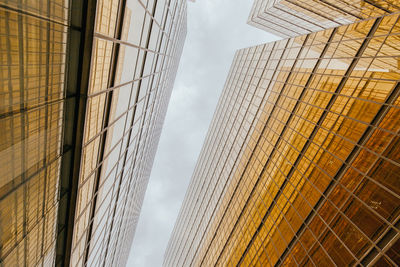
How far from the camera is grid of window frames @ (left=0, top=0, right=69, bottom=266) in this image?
5.03 meters

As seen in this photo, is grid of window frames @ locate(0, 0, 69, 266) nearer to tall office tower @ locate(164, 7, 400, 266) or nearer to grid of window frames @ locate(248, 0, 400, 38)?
tall office tower @ locate(164, 7, 400, 266)

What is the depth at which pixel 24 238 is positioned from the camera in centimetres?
698

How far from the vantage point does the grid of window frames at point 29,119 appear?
5027 mm

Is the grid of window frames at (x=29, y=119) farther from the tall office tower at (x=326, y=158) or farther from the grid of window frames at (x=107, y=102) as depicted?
the tall office tower at (x=326, y=158)

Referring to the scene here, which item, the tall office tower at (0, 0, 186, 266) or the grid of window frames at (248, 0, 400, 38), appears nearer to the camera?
the tall office tower at (0, 0, 186, 266)

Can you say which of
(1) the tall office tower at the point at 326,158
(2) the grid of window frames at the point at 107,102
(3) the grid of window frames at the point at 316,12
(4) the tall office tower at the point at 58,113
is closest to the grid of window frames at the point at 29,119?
(4) the tall office tower at the point at 58,113

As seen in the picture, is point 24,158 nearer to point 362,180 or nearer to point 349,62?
point 362,180

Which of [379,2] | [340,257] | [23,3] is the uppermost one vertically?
[379,2]

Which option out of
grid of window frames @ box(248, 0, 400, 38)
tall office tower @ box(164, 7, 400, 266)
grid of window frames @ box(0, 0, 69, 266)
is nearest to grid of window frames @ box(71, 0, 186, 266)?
grid of window frames @ box(0, 0, 69, 266)

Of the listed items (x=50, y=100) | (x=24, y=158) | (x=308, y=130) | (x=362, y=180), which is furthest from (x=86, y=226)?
(x=308, y=130)

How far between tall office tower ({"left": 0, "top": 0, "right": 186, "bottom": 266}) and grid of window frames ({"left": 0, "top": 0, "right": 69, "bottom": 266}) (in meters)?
0.03

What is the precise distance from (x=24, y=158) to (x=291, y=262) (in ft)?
58.5

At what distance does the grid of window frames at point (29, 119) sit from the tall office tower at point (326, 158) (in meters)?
14.4

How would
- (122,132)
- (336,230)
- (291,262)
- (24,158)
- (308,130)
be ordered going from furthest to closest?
(308,130) < (291,262) < (122,132) < (336,230) < (24,158)
